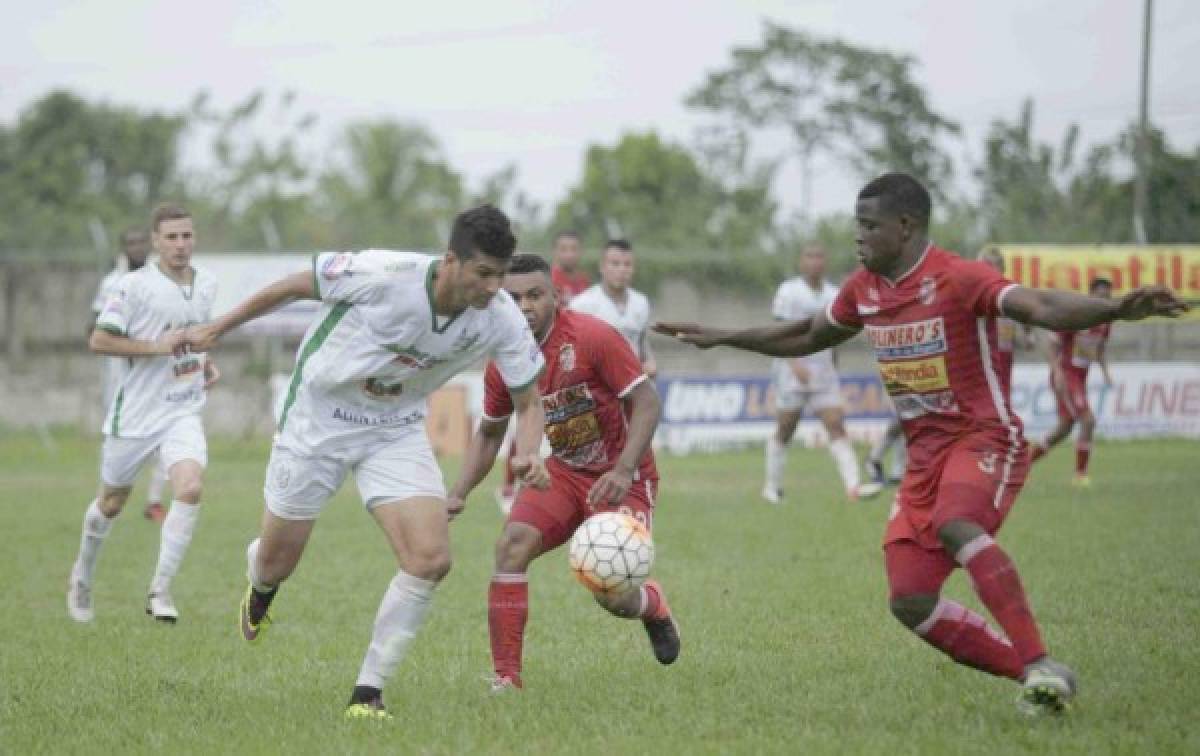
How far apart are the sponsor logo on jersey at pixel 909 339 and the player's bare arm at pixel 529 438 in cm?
144

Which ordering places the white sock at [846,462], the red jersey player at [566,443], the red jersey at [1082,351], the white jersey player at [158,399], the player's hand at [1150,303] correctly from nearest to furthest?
the player's hand at [1150,303]
the red jersey player at [566,443]
the white jersey player at [158,399]
the white sock at [846,462]
the red jersey at [1082,351]

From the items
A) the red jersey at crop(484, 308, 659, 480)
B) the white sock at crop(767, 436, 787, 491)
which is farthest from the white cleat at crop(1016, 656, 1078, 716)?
the white sock at crop(767, 436, 787, 491)

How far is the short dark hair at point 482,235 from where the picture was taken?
6598mm

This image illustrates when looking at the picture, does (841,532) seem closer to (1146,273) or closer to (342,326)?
(342,326)

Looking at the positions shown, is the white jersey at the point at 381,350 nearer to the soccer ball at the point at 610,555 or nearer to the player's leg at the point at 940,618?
the soccer ball at the point at 610,555

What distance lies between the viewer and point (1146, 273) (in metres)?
27.5

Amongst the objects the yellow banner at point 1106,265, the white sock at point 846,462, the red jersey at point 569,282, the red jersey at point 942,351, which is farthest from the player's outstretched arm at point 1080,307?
the yellow banner at point 1106,265

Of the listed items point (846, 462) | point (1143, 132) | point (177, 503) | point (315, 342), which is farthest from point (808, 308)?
point (1143, 132)

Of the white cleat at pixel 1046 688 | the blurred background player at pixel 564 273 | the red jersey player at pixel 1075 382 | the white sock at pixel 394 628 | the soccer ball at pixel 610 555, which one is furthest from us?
the red jersey player at pixel 1075 382

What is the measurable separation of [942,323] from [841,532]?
7.61m

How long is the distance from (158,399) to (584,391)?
4.05 meters

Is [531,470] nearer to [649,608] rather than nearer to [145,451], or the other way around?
[649,608]

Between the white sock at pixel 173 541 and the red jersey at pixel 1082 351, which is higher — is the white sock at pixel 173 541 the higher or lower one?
the lower one

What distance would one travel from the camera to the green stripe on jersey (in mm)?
6967
